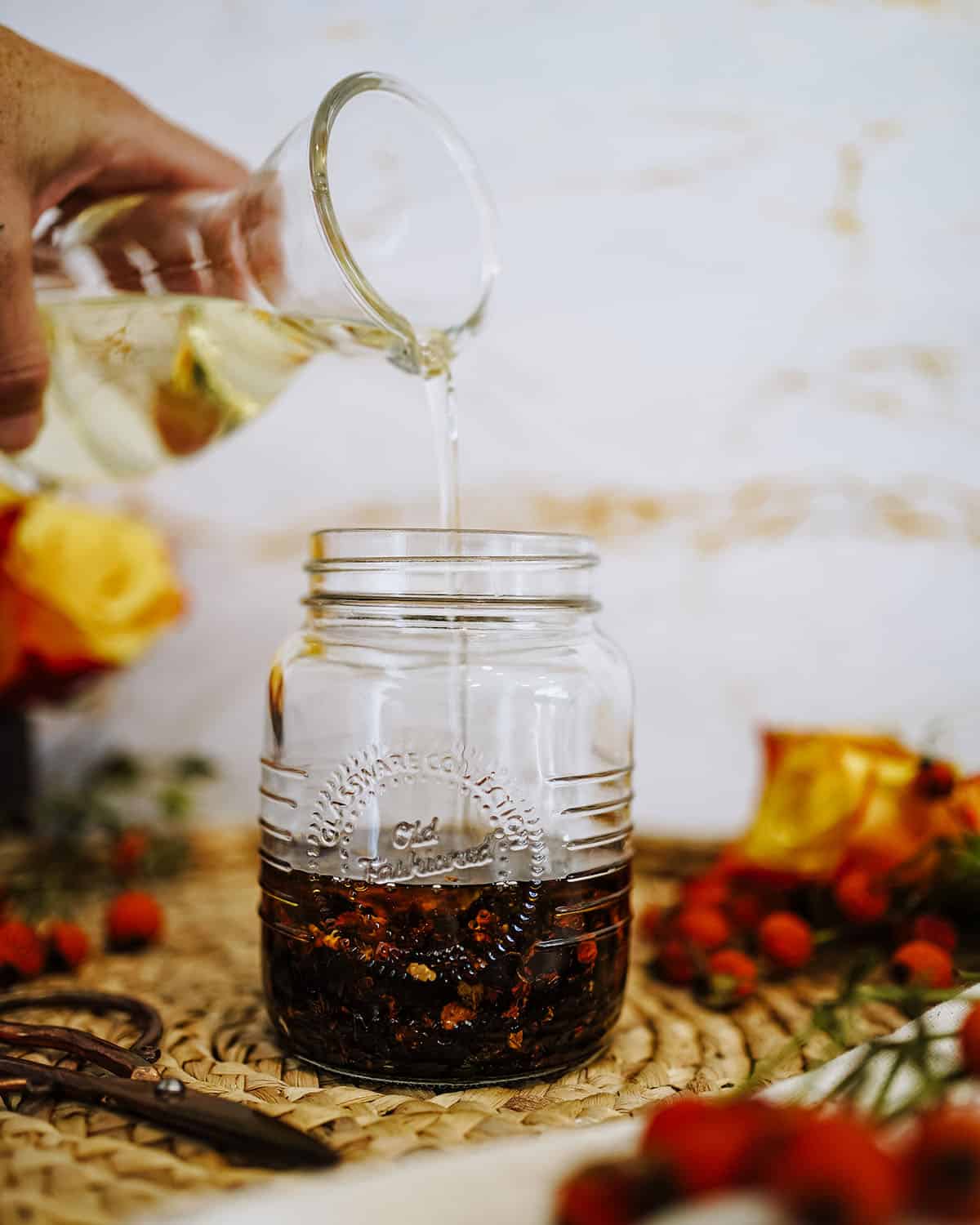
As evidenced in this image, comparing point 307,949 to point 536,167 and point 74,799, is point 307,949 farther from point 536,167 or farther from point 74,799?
point 536,167

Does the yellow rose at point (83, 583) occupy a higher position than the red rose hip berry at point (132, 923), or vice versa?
the yellow rose at point (83, 583)

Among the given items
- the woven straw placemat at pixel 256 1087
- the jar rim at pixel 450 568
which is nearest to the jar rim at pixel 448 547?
the jar rim at pixel 450 568

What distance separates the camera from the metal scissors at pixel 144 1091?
482 mm

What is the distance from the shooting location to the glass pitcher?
662 mm

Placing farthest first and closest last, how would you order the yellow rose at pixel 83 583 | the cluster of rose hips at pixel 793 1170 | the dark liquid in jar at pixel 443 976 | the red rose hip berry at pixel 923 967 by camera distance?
the yellow rose at pixel 83 583 → the red rose hip berry at pixel 923 967 → the dark liquid in jar at pixel 443 976 → the cluster of rose hips at pixel 793 1170

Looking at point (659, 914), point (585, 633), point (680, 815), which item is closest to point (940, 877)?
point (659, 914)

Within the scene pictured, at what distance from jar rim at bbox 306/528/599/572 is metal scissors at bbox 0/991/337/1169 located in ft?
0.91

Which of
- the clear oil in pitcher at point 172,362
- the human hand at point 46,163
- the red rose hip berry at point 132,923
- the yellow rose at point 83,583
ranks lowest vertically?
the red rose hip berry at point 132,923

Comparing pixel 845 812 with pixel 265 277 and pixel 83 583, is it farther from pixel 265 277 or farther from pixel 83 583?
pixel 83 583

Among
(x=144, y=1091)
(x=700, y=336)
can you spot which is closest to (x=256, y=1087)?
(x=144, y=1091)

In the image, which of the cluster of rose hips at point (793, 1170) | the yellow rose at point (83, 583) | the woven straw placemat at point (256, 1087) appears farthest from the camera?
the yellow rose at point (83, 583)

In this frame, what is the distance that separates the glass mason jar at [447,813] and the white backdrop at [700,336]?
0.48 m

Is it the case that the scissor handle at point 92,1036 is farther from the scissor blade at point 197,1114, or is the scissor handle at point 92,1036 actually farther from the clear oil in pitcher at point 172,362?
the clear oil in pitcher at point 172,362

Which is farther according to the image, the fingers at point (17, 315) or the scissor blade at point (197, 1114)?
the fingers at point (17, 315)
